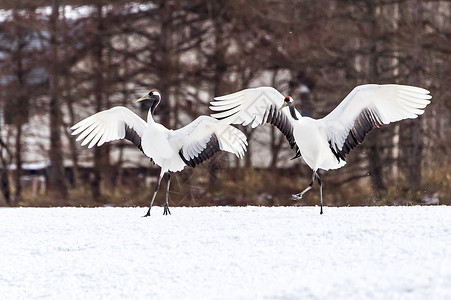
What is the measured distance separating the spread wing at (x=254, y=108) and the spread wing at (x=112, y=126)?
4.44ft

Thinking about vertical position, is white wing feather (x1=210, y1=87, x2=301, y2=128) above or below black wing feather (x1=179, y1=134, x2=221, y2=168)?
above

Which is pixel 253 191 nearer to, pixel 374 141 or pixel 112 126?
pixel 374 141

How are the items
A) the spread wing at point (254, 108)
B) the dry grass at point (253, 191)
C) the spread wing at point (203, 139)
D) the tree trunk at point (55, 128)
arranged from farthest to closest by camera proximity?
the tree trunk at point (55, 128)
the dry grass at point (253, 191)
the spread wing at point (203, 139)
the spread wing at point (254, 108)

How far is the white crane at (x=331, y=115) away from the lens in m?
10.1

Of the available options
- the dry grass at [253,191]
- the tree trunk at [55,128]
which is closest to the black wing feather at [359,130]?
the dry grass at [253,191]

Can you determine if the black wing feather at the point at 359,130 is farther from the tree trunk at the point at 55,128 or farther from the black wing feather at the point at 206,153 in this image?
the tree trunk at the point at 55,128

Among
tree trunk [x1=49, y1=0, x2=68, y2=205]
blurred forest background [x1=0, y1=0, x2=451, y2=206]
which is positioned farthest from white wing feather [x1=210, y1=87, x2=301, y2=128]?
tree trunk [x1=49, y1=0, x2=68, y2=205]

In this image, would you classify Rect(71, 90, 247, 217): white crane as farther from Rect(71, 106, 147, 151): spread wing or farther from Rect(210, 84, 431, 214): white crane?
Rect(210, 84, 431, 214): white crane

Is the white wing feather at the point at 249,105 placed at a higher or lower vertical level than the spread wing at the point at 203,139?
higher
